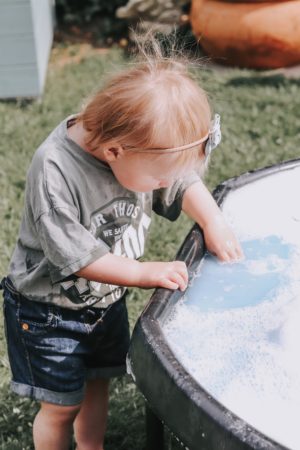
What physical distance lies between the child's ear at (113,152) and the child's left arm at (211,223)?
1.11 feet

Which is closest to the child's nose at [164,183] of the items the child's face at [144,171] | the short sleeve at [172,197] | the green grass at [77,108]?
the child's face at [144,171]

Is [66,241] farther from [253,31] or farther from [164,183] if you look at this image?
[253,31]

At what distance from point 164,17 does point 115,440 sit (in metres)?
4.24


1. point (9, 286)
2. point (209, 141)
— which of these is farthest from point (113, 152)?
point (9, 286)

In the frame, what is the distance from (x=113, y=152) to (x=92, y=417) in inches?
33.6

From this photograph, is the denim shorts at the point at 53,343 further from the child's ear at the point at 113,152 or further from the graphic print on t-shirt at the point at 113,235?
the child's ear at the point at 113,152

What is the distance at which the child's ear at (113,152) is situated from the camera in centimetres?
158

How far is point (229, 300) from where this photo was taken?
5.59 ft

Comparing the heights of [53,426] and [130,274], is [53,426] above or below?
below

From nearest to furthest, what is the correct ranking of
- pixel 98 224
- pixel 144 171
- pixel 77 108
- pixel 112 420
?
pixel 144 171 → pixel 98 224 → pixel 112 420 → pixel 77 108

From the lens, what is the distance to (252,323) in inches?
63.9

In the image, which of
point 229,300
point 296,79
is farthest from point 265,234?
point 296,79

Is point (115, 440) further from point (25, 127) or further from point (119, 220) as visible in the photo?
point (25, 127)

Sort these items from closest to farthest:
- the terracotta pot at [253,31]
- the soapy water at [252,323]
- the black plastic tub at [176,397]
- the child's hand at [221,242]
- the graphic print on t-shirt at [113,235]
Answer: the black plastic tub at [176,397] < the soapy water at [252,323] < the graphic print on t-shirt at [113,235] < the child's hand at [221,242] < the terracotta pot at [253,31]
